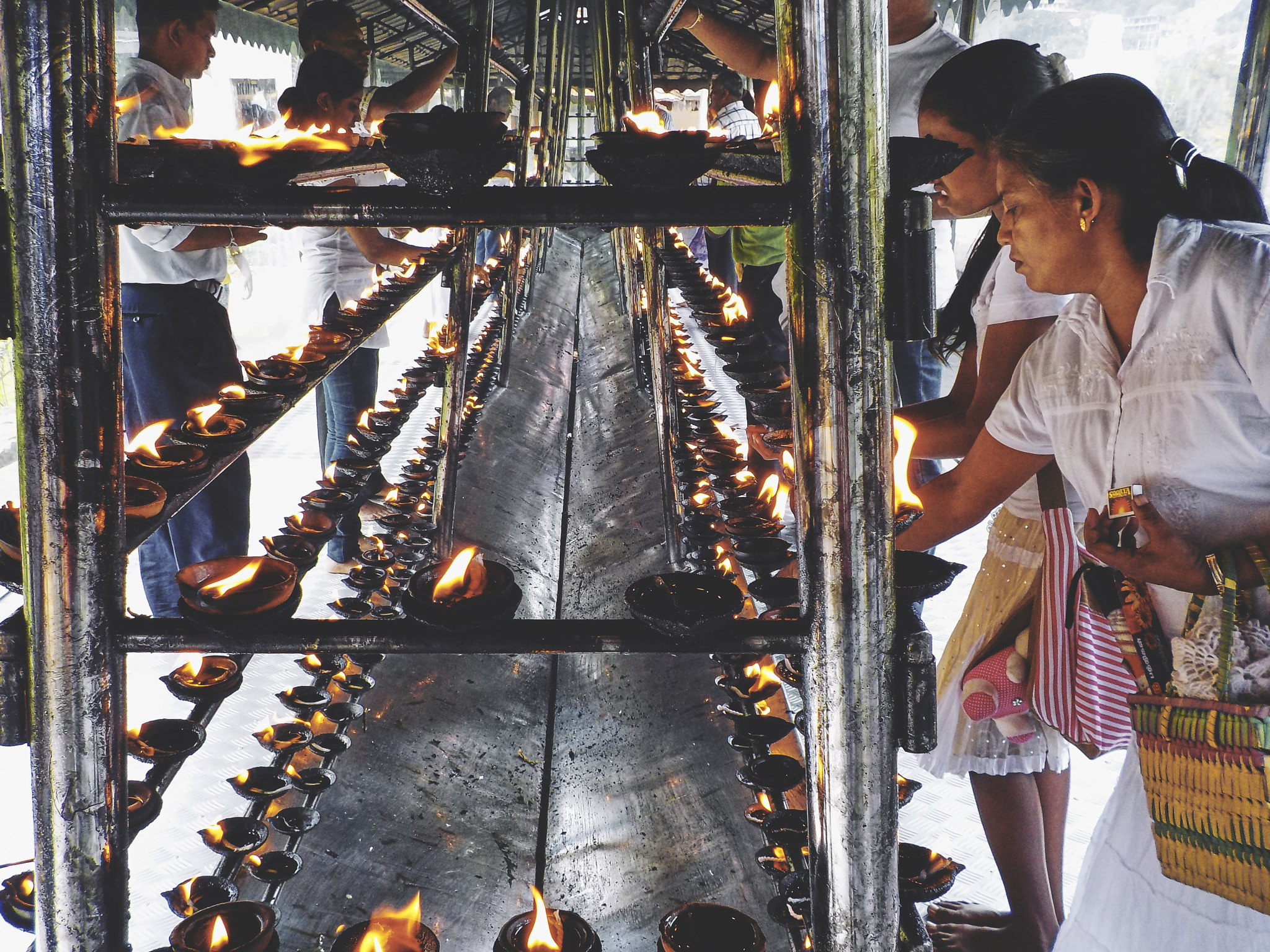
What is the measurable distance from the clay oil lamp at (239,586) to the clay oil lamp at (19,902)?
0.35m

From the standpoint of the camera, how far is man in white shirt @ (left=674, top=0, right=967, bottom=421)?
2.51 metres

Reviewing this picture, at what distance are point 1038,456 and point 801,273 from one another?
3.06 feet

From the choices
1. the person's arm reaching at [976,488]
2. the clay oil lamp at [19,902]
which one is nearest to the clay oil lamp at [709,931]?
the clay oil lamp at [19,902]

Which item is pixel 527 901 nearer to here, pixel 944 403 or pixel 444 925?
pixel 444 925

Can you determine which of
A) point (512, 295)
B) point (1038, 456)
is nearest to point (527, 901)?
point (1038, 456)

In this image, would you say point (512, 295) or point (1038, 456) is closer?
point (1038, 456)

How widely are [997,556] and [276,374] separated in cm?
136

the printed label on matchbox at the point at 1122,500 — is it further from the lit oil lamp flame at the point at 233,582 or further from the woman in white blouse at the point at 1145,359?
the lit oil lamp flame at the point at 233,582

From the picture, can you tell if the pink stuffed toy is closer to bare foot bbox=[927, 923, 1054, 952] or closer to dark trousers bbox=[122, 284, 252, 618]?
bare foot bbox=[927, 923, 1054, 952]

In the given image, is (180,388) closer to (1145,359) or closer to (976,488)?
(976,488)

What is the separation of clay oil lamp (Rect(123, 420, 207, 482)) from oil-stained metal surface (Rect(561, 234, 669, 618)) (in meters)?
1.29

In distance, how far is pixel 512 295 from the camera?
4.98m

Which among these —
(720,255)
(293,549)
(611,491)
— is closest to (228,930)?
(293,549)

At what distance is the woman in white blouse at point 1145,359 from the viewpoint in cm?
111
